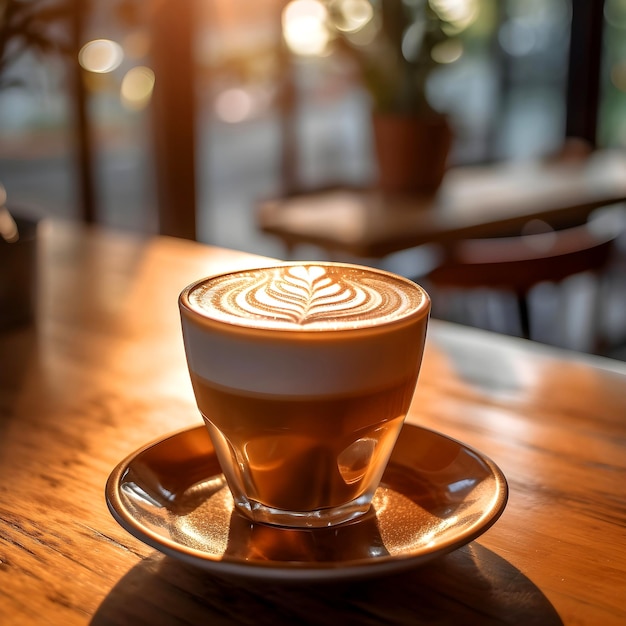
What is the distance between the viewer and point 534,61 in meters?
4.85

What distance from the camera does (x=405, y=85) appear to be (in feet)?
8.46

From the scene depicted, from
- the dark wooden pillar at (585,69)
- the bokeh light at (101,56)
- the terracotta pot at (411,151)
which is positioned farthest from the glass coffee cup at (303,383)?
the dark wooden pillar at (585,69)

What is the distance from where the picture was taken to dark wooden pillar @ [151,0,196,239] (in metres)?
3.24

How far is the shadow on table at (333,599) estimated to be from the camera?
453mm

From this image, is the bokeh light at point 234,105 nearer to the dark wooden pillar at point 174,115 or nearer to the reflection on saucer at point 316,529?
the dark wooden pillar at point 174,115

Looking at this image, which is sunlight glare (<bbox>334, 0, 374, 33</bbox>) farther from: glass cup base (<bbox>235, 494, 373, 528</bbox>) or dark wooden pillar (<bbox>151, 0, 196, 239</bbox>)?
glass cup base (<bbox>235, 494, 373, 528</bbox>)

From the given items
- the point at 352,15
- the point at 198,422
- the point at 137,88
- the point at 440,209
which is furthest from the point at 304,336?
the point at 137,88

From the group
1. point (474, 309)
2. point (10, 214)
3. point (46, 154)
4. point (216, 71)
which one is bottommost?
point (474, 309)

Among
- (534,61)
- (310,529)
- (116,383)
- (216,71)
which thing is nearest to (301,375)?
(310,529)

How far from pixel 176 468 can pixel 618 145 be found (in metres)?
4.93

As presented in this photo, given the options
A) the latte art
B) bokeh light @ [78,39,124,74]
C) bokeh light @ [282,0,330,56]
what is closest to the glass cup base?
the latte art

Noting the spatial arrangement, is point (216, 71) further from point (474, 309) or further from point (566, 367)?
point (566, 367)

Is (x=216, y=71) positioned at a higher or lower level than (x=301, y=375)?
lower

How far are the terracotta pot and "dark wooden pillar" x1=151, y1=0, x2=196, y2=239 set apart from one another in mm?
1000
